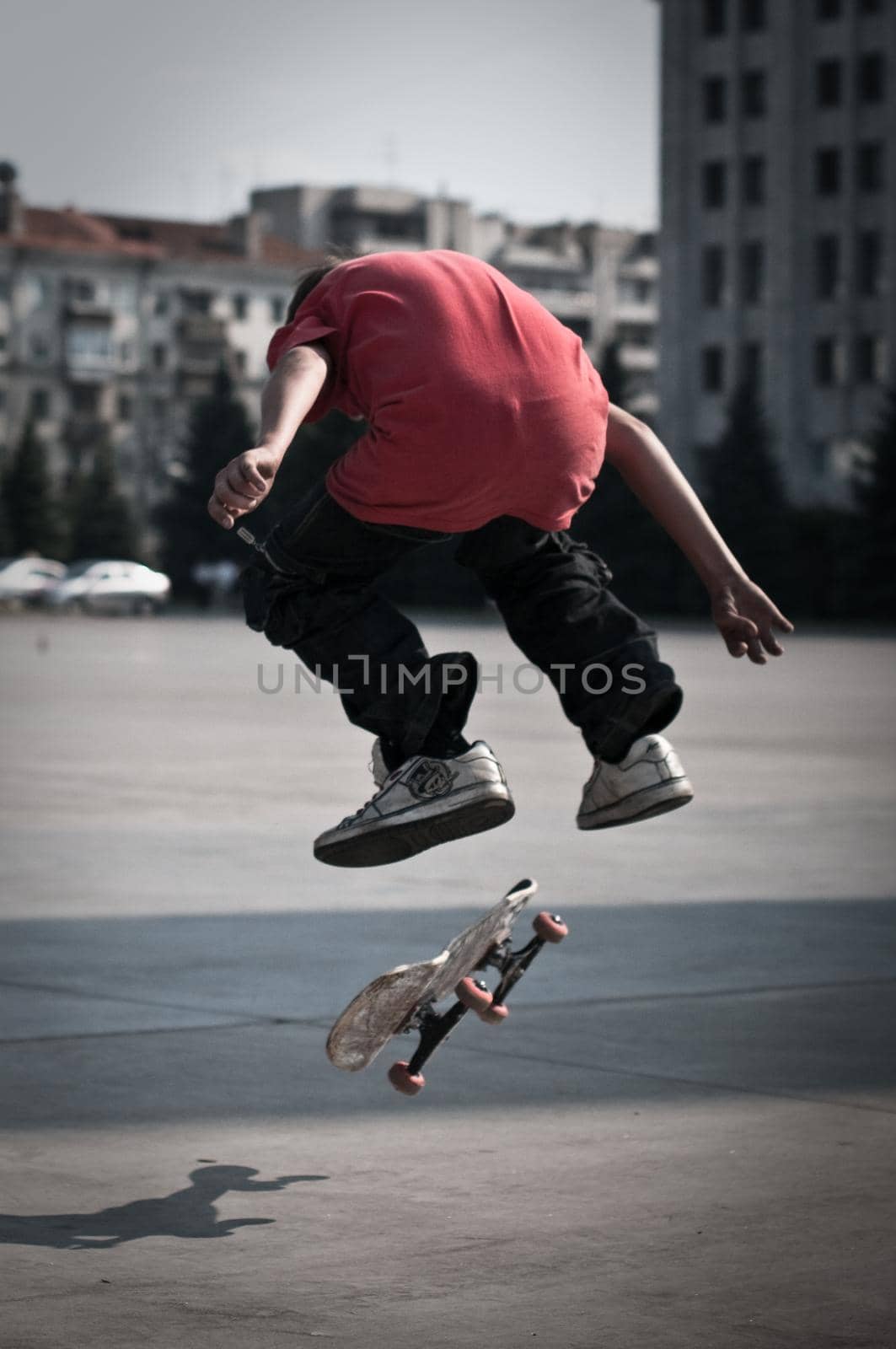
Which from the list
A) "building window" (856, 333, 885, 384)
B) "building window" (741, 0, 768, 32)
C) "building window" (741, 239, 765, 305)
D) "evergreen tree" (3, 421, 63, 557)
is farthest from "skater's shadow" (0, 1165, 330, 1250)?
"building window" (741, 0, 768, 32)

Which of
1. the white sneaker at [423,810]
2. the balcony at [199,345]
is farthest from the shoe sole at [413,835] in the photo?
the balcony at [199,345]

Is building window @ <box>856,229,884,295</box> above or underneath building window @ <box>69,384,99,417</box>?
above

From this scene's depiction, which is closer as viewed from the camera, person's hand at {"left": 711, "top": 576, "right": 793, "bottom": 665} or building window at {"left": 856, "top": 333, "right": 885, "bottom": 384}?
person's hand at {"left": 711, "top": 576, "right": 793, "bottom": 665}

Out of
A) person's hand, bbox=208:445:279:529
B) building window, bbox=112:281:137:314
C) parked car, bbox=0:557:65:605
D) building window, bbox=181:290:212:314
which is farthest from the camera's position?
building window, bbox=181:290:212:314

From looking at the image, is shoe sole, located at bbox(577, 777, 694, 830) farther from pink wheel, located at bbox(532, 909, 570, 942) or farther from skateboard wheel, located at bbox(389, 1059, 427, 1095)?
skateboard wheel, located at bbox(389, 1059, 427, 1095)

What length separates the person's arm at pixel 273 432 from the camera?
376cm

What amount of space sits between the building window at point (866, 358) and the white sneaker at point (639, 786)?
80604mm

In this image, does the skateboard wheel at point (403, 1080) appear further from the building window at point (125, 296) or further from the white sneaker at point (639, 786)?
the building window at point (125, 296)

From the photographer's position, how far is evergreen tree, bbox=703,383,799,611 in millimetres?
64750

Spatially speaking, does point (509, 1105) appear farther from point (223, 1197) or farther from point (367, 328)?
point (367, 328)

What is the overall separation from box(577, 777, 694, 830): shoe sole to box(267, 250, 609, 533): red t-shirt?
29.0 inches

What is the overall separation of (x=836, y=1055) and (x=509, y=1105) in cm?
119

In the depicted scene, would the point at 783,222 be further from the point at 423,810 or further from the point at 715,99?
the point at 423,810

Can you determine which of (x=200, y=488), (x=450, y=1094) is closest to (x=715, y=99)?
(x=200, y=488)
